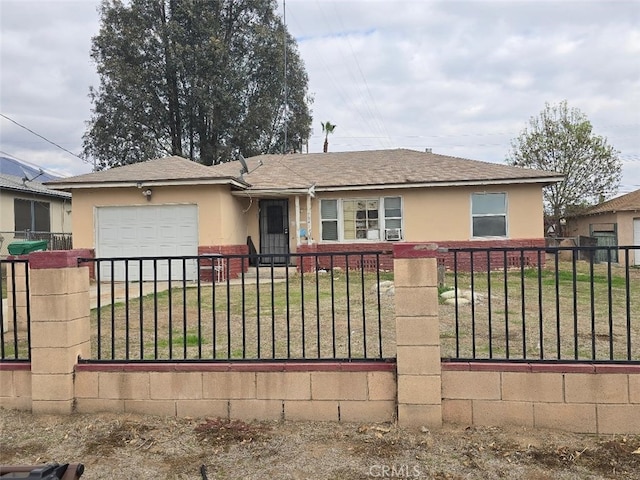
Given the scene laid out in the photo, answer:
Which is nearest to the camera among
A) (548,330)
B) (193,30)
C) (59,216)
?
(548,330)

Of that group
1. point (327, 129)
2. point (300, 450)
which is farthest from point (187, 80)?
point (300, 450)

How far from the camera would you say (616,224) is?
19.3m

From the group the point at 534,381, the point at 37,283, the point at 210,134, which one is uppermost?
the point at 210,134

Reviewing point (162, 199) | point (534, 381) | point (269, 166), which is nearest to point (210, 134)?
point (269, 166)

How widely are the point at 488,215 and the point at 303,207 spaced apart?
558cm

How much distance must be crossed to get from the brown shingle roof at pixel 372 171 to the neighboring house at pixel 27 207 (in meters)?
8.69

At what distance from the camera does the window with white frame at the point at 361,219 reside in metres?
15.0

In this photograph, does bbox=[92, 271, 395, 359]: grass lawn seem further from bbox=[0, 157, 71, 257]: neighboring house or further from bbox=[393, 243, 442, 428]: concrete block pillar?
bbox=[0, 157, 71, 257]: neighboring house

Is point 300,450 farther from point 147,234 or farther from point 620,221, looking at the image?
point 620,221

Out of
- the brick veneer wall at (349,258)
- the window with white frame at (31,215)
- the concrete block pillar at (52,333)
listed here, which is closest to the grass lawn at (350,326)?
the concrete block pillar at (52,333)

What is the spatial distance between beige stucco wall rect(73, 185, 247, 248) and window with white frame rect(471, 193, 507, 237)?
7.16 m

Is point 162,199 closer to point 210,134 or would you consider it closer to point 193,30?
point 210,134

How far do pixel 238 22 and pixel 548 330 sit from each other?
87.5 feet

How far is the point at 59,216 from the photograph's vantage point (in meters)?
22.8
